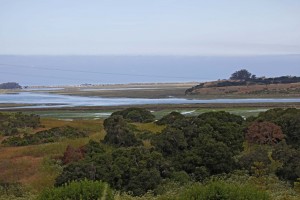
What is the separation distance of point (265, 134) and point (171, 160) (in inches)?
247

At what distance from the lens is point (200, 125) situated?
2456 cm

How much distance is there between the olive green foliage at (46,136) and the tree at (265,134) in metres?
9.51

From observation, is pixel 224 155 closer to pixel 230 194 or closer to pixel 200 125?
pixel 200 125

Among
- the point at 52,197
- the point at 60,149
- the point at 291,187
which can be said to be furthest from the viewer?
the point at 60,149

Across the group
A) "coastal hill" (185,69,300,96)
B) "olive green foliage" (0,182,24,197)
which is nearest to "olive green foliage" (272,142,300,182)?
"olive green foliage" (0,182,24,197)

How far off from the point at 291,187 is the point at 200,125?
6929 millimetres

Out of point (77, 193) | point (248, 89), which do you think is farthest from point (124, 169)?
point (248, 89)

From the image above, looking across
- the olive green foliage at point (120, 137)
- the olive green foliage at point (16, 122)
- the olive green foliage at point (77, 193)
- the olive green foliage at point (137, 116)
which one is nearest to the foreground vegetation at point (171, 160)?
the olive green foliage at point (120, 137)

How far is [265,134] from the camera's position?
997 inches

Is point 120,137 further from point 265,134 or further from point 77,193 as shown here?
point 77,193

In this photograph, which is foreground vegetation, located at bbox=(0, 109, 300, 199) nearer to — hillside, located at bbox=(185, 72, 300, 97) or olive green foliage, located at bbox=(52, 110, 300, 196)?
olive green foliage, located at bbox=(52, 110, 300, 196)

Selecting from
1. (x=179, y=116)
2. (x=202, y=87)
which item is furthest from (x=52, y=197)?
(x=202, y=87)

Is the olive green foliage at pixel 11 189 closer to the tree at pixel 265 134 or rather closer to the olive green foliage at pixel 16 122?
the tree at pixel 265 134

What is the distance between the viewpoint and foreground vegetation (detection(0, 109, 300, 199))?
58.9 feet
